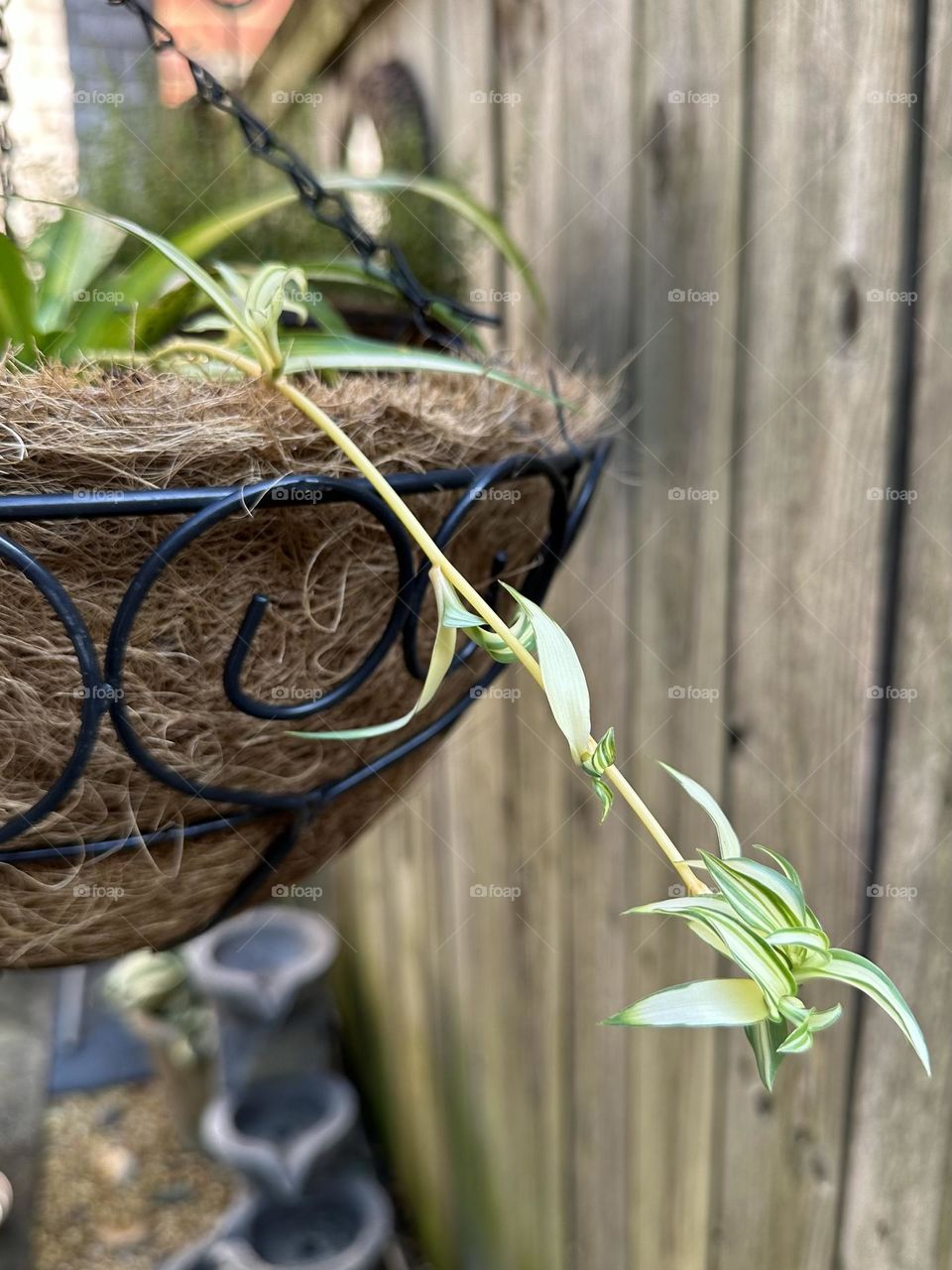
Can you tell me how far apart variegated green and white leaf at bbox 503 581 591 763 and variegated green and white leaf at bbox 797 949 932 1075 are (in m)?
0.08

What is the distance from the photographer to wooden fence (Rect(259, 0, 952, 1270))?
48 centimetres

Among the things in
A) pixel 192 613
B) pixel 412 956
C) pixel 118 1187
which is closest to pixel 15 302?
pixel 192 613

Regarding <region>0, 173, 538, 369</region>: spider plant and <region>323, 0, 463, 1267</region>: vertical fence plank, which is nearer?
<region>0, 173, 538, 369</region>: spider plant

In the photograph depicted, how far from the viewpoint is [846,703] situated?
527 millimetres

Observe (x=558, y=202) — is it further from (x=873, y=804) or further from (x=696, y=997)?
(x=696, y=997)

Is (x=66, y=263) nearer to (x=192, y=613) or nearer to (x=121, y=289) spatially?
(x=121, y=289)

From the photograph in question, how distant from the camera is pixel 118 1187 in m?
1.70

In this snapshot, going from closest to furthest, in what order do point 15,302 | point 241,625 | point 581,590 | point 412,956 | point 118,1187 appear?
1. point 241,625
2. point 15,302
3. point 581,590
4. point 412,956
5. point 118,1187

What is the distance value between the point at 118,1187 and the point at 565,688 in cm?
184

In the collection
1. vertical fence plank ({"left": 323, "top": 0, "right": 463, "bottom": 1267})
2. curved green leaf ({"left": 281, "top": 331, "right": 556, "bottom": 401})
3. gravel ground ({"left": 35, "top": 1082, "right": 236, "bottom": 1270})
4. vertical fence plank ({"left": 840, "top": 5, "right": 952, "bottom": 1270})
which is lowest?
gravel ground ({"left": 35, "top": 1082, "right": 236, "bottom": 1270})

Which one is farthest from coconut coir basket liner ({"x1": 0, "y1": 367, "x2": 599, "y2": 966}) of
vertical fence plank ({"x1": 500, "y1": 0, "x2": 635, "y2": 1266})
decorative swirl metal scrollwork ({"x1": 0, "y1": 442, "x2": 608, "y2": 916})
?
vertical fence plank ({"x1": 500, "y1": 0, "x2": 635, "y2": 1266})

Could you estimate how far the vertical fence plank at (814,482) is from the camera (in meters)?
0.48

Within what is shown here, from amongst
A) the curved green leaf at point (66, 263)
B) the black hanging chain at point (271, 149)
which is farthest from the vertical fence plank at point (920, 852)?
the curved green leaf at point (66, 263)

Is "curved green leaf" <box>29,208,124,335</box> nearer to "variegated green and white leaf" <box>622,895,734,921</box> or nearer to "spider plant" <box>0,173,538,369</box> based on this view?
"spider plant" <box>0,173,538,369</box>
